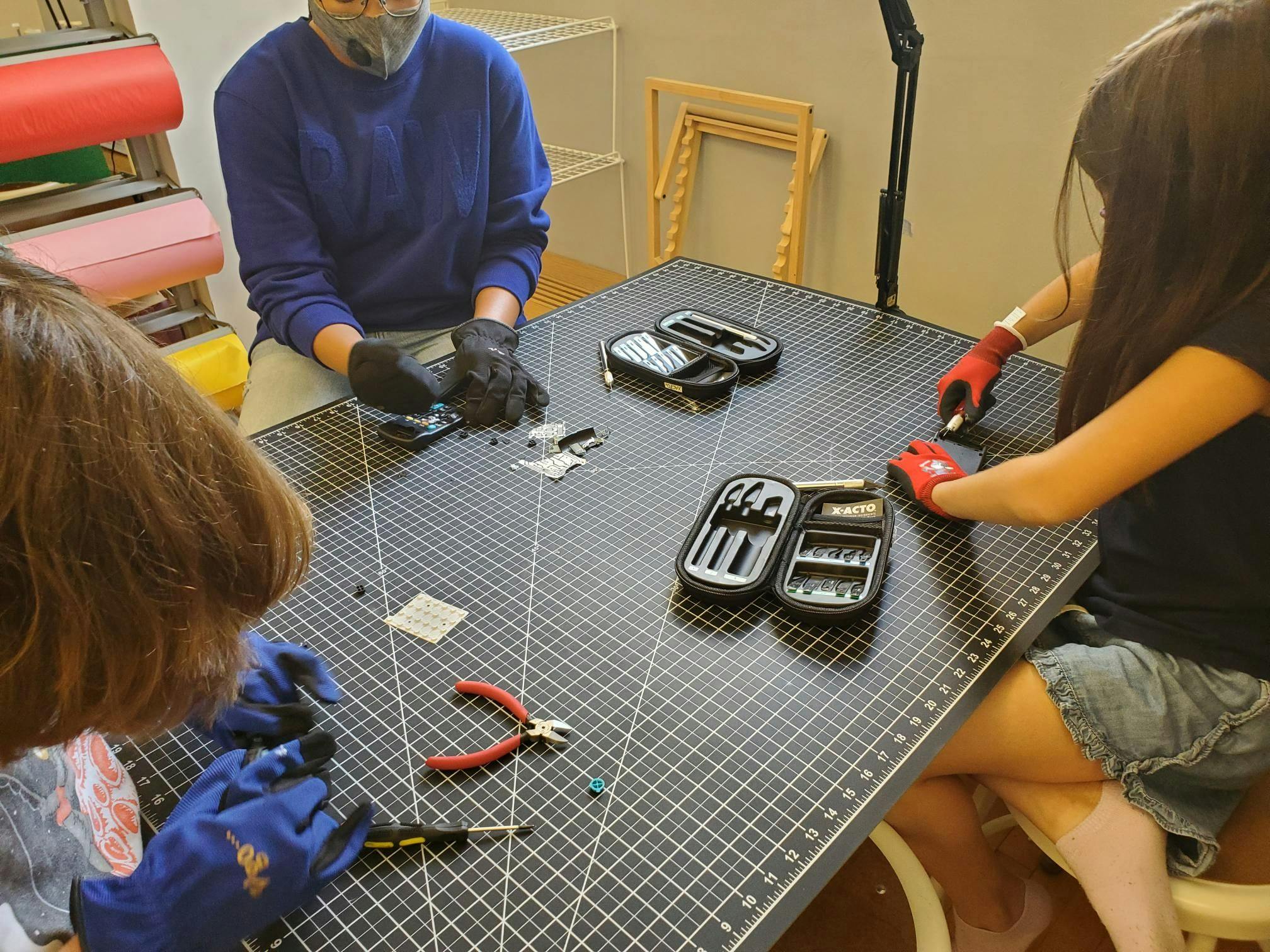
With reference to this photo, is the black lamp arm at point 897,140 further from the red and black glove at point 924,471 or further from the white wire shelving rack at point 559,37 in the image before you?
the white wire shelving rack at point 559,37

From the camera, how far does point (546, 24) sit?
111 inches

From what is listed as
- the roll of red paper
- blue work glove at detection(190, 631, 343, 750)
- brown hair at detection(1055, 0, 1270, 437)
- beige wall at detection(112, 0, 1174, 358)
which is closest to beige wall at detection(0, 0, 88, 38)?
beige wall at detection(112, 0, 1174, 358)

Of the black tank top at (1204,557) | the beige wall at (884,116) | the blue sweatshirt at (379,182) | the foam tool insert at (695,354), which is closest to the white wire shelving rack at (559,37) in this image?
the beige wall at (884,116)

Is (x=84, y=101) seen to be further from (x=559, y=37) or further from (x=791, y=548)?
(x=791, y=548)

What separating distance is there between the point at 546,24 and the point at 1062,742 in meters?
2.65

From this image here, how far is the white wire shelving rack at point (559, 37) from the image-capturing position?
8.56ft

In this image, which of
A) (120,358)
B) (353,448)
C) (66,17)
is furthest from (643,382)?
(66,17)

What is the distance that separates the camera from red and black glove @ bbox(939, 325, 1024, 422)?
124 cm

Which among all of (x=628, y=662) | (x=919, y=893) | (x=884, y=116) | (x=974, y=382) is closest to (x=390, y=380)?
(x=628, y=662)

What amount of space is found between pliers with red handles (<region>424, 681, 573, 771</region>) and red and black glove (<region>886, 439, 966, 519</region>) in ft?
1.73

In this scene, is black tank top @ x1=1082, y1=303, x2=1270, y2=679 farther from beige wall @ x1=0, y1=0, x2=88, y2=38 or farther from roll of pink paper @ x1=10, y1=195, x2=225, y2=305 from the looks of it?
beige wall @ x1=0, y1=0, x2=88, y2=38

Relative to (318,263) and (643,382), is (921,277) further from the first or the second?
(318,263)

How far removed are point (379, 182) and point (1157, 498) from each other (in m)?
1.35

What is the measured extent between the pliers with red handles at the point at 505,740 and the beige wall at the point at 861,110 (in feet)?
5.91
